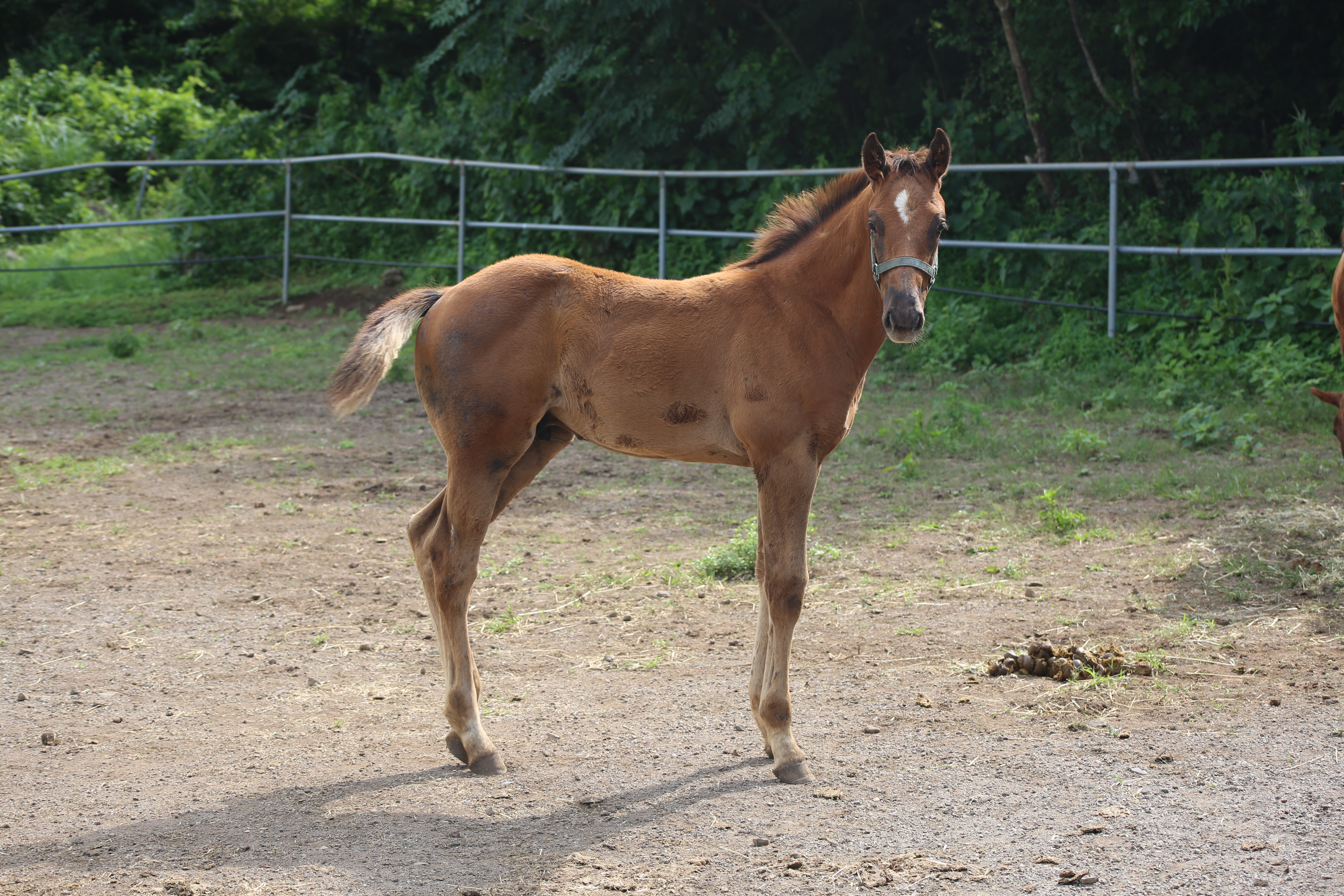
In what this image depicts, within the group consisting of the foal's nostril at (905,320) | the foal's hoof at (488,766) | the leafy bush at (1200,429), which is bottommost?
the foal's hoof at (488,766)

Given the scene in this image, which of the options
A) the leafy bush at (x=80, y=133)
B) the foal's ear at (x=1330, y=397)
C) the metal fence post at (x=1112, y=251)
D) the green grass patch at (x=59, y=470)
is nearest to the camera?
the foal's ear at (x=1330, y=397)

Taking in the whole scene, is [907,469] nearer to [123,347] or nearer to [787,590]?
[787,590]

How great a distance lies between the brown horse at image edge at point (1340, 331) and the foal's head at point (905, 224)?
2.75 metres

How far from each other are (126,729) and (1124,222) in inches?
371

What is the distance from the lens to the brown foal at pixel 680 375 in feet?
11.9

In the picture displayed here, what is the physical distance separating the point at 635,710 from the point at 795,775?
771 mm

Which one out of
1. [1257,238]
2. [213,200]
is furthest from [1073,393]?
[213,200]

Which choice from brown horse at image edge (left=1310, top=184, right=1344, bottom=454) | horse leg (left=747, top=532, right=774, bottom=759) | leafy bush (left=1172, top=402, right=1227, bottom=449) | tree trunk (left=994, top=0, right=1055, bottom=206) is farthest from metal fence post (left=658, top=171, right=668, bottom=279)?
horse leg (left=747, top=532, right=774, bottom=759)

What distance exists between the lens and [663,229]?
1196 centimetres

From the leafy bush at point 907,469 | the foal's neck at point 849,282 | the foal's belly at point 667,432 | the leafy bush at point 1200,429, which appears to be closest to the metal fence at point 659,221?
the leafy bush at point 1200,429

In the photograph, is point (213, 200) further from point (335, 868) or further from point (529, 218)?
point (335, 868)

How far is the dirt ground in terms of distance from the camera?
307 centimetres

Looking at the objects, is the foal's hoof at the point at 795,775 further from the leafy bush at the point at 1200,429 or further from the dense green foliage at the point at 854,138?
the dense green foliage at the point at 854,138

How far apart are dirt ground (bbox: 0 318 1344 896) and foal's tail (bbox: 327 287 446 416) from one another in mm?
1169
